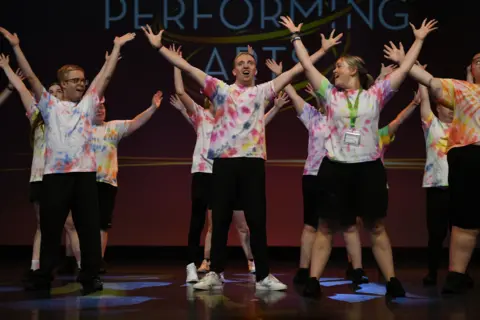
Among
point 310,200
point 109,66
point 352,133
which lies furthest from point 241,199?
point 109,66

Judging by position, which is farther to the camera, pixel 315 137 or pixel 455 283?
pixel 315 137

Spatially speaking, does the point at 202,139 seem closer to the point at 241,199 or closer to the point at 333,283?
the point at 241,199

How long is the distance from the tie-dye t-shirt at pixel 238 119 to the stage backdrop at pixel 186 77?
8.82 ft

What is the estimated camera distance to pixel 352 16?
7930 millimetres

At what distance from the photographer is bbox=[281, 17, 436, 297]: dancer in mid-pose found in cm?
474

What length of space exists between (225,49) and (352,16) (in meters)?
1.39

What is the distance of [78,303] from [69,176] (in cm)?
90

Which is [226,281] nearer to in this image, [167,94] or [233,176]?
[233,176]

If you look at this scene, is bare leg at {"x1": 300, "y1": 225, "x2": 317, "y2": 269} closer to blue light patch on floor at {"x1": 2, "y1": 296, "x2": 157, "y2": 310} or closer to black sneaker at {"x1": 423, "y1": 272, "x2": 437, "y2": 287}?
black sneaker at {"x1": 423, "y1": 272, "x2": 437, "y2": 287}

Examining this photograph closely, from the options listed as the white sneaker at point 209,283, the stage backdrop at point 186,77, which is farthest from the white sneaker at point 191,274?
the stage backdrop at point 186,77

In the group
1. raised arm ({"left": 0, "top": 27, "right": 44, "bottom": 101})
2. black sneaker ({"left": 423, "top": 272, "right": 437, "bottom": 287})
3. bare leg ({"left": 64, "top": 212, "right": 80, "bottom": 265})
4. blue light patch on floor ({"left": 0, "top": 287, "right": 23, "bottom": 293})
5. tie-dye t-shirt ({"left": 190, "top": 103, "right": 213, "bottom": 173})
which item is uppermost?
raised arm ({"left": 0, "top": 27, "right": 44, "bottom": 101})

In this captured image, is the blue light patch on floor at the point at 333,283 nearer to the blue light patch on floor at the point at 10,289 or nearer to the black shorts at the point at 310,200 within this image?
the black shorts at the point at 310,200

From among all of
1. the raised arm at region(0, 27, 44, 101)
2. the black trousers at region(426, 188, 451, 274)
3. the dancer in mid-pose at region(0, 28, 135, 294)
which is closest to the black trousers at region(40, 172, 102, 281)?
the dancer in mid-pose at region(0, 28, 135, 294)

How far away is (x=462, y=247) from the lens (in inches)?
196
